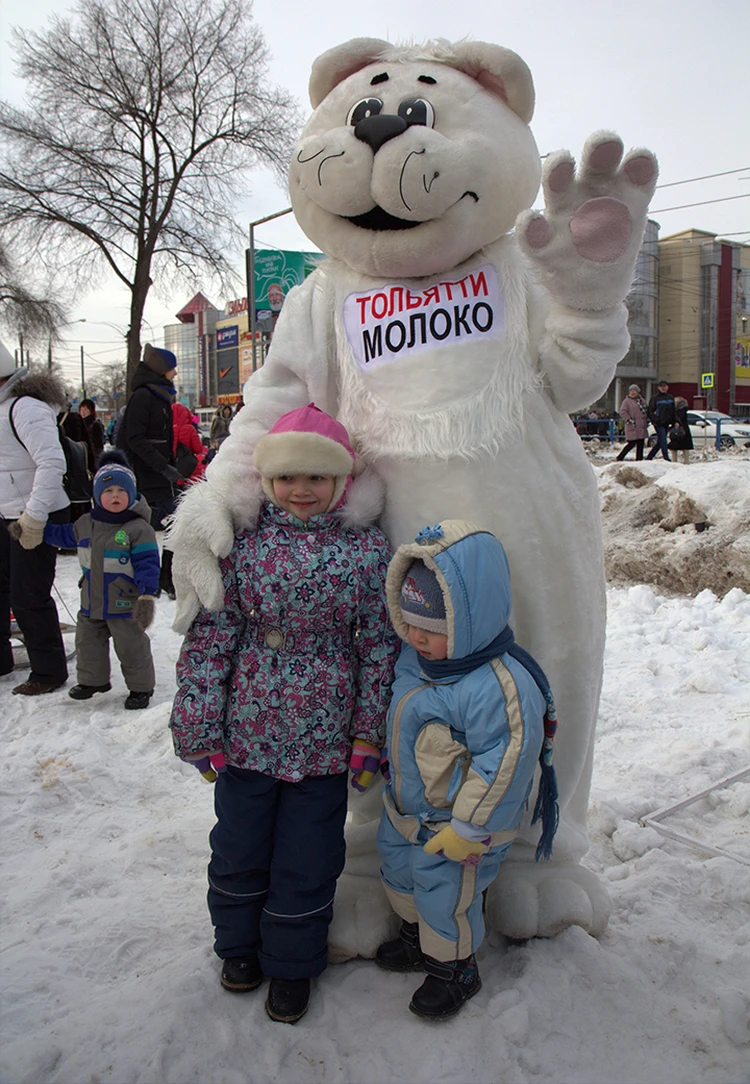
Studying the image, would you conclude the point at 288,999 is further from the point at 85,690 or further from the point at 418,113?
the point at 85,690

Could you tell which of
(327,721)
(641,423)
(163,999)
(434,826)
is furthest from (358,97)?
(641,423)

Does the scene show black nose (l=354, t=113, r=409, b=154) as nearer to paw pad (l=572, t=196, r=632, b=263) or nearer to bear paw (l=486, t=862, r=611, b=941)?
paw pad (l=572, t=196, r=632, b=263)

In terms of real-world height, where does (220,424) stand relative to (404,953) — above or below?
above

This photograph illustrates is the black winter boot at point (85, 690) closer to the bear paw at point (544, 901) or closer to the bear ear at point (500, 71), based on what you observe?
the bear paw at point (544, 901)

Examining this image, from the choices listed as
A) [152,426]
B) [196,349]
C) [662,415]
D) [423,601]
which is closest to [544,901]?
[423,601]

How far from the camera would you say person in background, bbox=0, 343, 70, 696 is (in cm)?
400

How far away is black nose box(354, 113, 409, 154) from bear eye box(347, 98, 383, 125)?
68 mm

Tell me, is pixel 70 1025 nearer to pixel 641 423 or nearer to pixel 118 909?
pixel 118 909

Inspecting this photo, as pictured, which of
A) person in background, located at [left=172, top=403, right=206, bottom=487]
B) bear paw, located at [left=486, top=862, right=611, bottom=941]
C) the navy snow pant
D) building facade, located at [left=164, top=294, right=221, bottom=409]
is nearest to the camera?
the navy snow pant

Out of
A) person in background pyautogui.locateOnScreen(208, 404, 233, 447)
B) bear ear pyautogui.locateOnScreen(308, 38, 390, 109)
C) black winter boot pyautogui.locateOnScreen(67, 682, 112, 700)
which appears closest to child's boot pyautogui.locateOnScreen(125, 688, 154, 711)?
black winter boot pyautogui.locateOnScreen(67, 682, 112, 700)

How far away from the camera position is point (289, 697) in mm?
1909

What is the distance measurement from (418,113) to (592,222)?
558mm

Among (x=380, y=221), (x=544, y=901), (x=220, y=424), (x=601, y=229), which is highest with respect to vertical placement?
(x=220, y=424)

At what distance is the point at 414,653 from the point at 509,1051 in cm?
92
